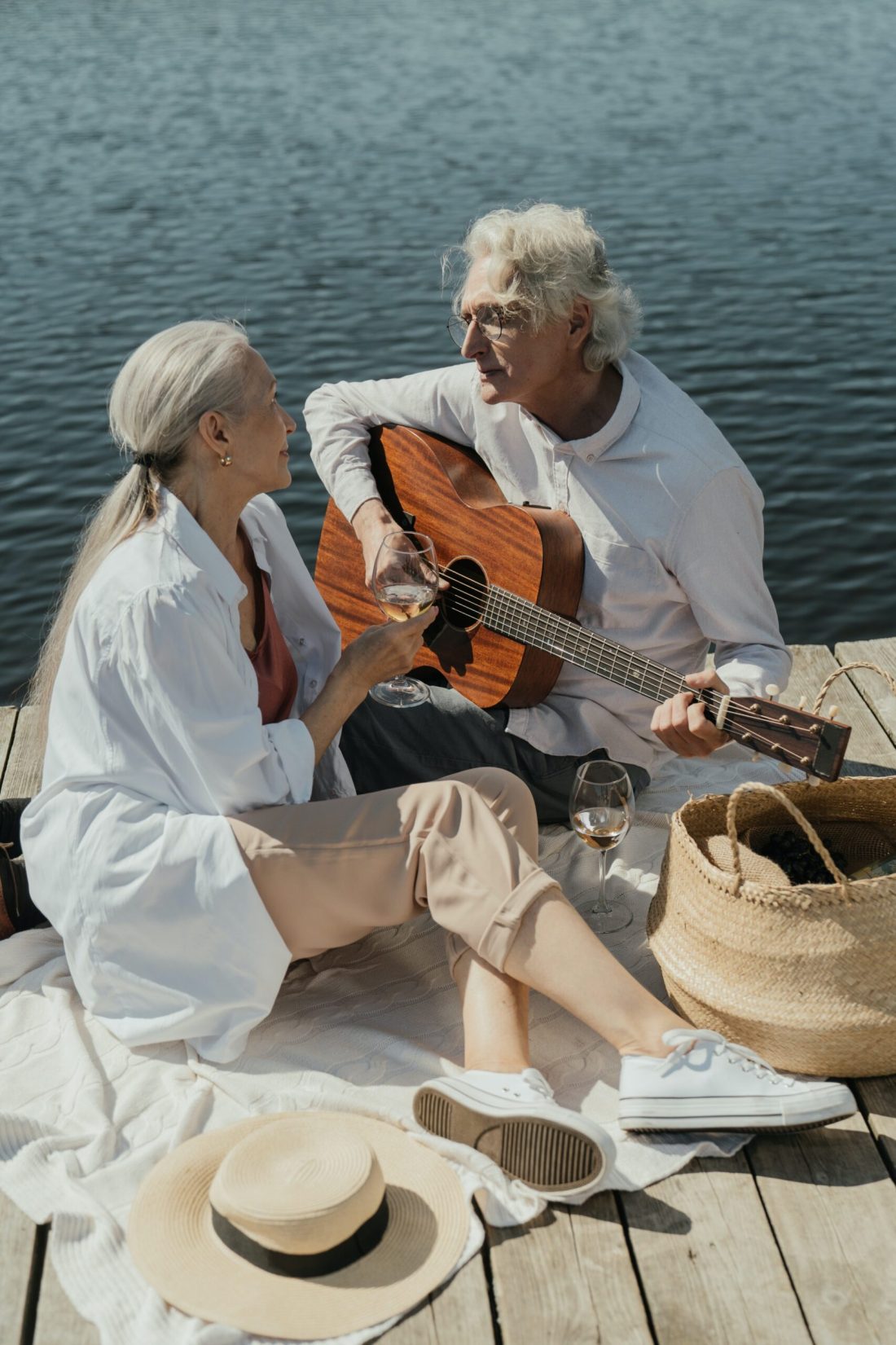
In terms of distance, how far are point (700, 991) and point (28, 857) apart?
1372 millimetres

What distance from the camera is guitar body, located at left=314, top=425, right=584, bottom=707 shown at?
3.46 meters

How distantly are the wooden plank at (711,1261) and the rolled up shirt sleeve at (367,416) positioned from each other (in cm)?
207

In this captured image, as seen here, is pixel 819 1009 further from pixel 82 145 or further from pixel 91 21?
pixel 91 21

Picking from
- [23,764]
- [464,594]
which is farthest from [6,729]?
[464,594]

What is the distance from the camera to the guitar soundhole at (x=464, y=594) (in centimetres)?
359

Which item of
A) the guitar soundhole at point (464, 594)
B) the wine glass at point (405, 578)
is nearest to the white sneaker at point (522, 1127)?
the wine glass at point (405, 578)

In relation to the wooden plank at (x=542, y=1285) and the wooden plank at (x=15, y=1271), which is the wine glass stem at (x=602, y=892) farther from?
the wooden plank at (x=15, y=1271)

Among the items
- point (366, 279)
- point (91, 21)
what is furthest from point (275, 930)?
point (91, 21)

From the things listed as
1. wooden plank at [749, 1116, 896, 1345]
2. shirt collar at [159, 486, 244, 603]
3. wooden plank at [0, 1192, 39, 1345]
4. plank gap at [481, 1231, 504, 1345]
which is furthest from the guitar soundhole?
wooden plank at [0, 1192, 39, 1345]

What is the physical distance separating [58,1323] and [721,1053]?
1195mm

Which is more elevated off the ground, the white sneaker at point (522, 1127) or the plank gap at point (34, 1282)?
the white sneaker at point (522, 1127)

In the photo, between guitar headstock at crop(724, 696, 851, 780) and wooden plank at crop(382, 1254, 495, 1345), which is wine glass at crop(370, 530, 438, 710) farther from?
wooden plank at crop(382, 1254, 495, 1345)

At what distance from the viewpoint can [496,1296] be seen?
231 cm

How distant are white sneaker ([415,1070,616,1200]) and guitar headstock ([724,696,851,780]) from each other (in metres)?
0.75
